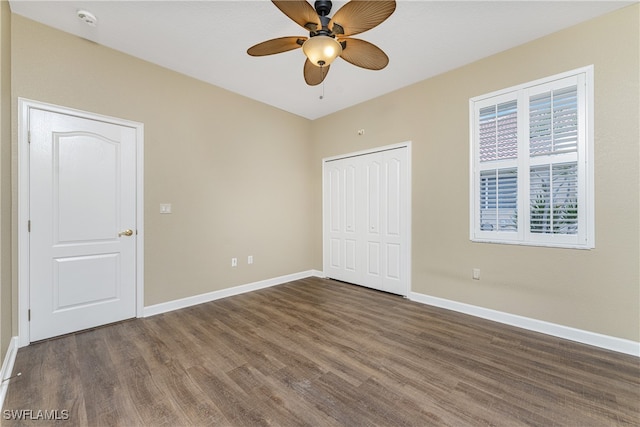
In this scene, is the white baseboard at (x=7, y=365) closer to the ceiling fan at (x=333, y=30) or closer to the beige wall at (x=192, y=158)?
the beige wall at (x=192, y=158)

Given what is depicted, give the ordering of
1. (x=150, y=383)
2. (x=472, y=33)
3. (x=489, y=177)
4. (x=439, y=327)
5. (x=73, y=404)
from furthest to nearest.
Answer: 1. (x=489, y=177)
2. (x=439, y=327)
3. (x=472, y=33)
4. (x=150, y=383)
5. (x=73, y=404)

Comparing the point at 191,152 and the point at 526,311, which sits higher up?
the point at 191,152

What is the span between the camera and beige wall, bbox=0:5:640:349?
7.64 feet

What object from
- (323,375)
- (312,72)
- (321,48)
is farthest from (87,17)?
(323,375)

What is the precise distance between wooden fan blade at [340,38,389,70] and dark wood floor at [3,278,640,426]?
2.56 metres

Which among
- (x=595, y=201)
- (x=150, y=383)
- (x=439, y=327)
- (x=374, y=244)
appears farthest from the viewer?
(x=374, y=244)

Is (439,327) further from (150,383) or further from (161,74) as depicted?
(161,74)

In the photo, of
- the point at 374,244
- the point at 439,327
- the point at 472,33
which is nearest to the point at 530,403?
the point at 439,327

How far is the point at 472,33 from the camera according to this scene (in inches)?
103

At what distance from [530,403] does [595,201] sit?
1.92m

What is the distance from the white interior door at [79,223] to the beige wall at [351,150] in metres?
0.18

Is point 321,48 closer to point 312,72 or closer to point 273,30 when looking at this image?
point 312,72

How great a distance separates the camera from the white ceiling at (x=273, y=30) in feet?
7.45

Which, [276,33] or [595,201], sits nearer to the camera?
[595,201]
